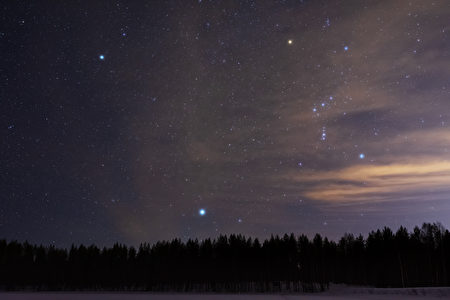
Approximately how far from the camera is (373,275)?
260 ft

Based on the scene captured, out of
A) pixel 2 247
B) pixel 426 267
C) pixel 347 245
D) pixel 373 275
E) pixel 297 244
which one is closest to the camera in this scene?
pixel 426 267

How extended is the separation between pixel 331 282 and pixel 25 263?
89327 mm

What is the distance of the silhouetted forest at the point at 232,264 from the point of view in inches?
2987

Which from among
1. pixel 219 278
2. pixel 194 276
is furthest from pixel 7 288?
pixel 219 278

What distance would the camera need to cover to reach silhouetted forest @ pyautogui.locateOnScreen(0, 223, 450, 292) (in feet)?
249

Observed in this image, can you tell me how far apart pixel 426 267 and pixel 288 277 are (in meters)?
33.6

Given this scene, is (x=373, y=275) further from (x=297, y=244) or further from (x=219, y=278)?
(x=219, y=278)

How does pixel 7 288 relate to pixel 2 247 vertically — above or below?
below

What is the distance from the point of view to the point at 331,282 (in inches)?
3472

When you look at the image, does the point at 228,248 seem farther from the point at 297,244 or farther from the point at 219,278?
the point at 297,244

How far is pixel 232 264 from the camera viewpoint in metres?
92.8

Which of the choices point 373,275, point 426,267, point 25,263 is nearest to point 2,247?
point 25,263

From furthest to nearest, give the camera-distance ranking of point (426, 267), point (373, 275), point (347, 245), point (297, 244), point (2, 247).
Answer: point (2, 247) < point (297, 244) < point (347, 245) < point (373, 275) < point (426, 267)

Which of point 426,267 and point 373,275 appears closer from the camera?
point 426,267
